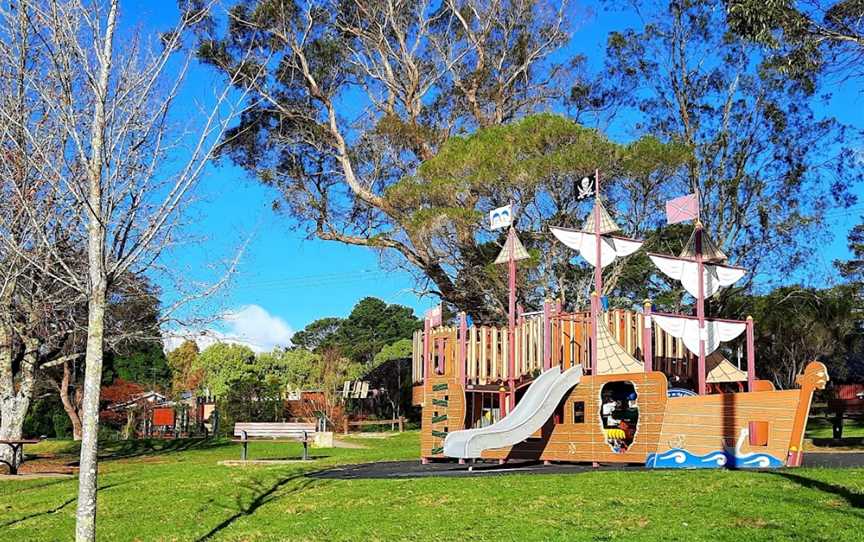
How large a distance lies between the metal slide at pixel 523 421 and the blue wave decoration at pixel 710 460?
67.5 inches

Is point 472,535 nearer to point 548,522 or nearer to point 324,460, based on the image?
point 548,522

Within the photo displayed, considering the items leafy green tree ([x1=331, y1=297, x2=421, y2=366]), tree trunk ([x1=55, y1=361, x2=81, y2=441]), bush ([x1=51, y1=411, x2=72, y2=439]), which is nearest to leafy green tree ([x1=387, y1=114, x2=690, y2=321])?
tree trunk ([x1=55, y1=361, x2=81, y2=441])

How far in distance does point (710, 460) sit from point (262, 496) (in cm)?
585

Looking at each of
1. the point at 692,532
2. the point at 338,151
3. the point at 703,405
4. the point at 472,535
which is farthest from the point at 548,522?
the point at 338,151

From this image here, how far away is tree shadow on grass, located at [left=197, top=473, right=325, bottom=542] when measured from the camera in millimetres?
8969

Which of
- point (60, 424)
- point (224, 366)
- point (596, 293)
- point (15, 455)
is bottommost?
point (60, 424)

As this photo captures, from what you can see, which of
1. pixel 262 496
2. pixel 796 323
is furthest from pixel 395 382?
pixel 262 496

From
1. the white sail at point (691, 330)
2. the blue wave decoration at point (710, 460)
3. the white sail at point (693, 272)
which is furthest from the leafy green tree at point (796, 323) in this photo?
the blue wave decoration at point (710, 460)

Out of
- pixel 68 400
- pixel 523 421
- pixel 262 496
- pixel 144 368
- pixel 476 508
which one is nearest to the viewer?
pixel 476 508

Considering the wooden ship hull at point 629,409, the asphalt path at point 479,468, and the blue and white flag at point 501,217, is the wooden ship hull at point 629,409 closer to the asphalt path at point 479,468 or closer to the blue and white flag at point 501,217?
the asphalt path at point 479,468

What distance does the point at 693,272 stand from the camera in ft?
49.7

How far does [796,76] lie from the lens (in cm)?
1582

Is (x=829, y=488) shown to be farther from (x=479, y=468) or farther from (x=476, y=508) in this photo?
(x=479, y=468)

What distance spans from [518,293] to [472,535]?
15752mm
